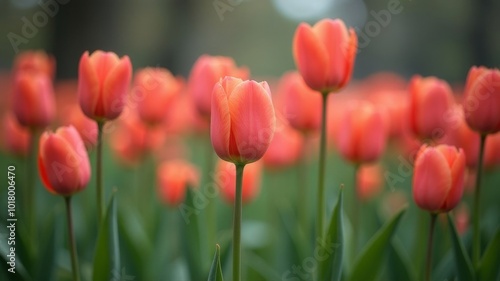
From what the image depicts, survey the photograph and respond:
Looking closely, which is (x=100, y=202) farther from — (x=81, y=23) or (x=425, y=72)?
(x=425, y=72)

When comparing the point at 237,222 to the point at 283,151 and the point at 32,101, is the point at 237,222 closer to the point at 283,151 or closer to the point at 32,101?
the point at 32,101

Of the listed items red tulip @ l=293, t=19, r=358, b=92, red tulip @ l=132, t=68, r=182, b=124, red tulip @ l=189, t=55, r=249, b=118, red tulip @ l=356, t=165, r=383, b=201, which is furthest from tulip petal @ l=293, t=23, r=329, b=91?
red tulip @ l=356, t=165, r=383, b=201

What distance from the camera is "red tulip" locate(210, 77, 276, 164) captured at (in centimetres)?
93

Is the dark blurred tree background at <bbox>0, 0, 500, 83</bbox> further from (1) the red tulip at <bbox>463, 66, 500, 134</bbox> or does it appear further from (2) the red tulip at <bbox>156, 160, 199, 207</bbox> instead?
(1) the red tulip at <bbox>463, 66, 500, 134</bbox>

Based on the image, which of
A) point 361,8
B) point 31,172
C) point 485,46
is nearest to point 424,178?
point 31,172

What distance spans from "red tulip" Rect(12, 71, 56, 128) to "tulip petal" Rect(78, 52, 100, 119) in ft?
1.44

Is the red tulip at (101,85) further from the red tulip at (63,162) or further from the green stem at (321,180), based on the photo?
the green stem at (321,180)

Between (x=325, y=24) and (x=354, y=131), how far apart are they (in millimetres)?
393

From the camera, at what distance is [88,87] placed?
3.87 feet

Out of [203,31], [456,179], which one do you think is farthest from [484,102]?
[203,31]

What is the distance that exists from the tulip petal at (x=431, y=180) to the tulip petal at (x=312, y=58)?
30 centimetres

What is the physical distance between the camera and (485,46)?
3.55 meters

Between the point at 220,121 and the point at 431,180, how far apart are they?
1.67ft

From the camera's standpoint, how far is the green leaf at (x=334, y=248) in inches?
43.6
